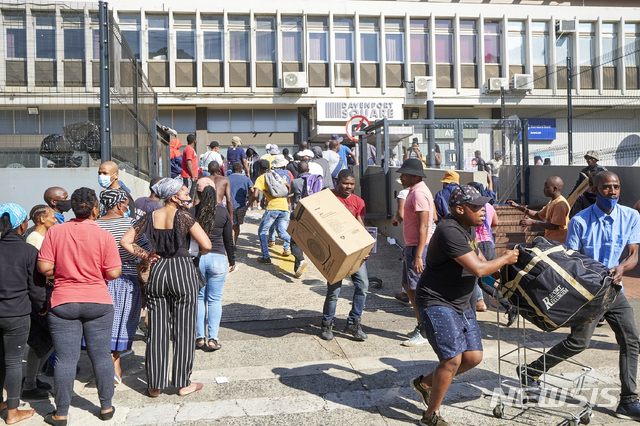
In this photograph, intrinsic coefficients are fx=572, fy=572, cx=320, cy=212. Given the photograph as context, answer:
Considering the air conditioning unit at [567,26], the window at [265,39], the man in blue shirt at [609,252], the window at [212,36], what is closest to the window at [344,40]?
the window at [265,39]

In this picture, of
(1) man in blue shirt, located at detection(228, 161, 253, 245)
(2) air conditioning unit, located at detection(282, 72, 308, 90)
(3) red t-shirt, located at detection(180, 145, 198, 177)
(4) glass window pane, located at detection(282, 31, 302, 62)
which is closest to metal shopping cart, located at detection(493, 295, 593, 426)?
(1) man in blue shirt, located at detection(228, 161, 253, 245)

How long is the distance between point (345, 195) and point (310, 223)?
3.57 feet

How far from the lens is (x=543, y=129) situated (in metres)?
16.5

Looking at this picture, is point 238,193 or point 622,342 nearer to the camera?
point 622,342

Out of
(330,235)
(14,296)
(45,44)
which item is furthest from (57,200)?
(45,44)

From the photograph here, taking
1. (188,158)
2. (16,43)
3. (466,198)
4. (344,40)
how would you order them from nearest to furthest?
1. (466,198)
2. (16,43)
3. (188,158)
4. (344,40)

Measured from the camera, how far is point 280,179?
9.80 meters

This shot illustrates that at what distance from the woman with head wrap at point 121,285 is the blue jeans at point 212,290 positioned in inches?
38.1

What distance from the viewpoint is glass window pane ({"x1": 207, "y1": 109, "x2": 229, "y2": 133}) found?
25453mm

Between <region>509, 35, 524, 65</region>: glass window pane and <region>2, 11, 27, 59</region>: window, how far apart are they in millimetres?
22904

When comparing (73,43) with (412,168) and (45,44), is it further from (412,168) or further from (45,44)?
(412,168)

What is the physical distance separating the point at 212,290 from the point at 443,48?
22552mm

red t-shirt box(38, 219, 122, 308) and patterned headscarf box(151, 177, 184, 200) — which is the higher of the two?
patterned headscarf box(151, 177, 184, 200)

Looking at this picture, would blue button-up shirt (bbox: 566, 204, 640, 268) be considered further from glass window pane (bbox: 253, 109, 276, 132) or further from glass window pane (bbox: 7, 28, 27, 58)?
glass window pane (bbox: 253, 109, 276, 132)
